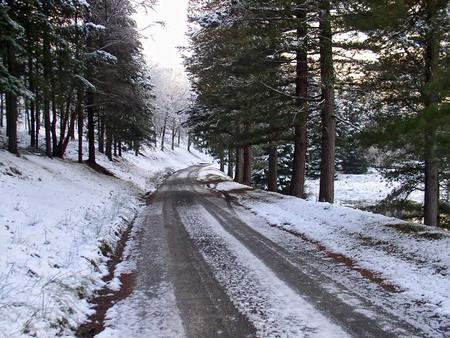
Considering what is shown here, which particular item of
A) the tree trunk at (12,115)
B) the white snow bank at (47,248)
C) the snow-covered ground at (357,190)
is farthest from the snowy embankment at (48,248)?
the snow-covered ground at (357,190)

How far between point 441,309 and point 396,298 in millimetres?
656

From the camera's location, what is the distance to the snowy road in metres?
5.09

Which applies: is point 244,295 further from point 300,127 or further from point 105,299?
point 300,127

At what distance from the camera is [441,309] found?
5.68m

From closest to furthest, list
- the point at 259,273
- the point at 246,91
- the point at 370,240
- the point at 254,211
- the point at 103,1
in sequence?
the point at 259,273 → the point at 370,240 → the point at 254,211 → the point at 246,91 → the point at 103,1

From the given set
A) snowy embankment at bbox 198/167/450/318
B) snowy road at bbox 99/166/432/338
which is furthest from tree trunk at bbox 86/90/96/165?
snowy road at bbox 99/166/432/338

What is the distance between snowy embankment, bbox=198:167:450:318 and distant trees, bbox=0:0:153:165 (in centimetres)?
951

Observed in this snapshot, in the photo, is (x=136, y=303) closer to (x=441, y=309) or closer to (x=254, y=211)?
(x=441, y=309)

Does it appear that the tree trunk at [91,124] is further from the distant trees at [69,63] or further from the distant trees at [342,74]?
the distant trees at [342,74]

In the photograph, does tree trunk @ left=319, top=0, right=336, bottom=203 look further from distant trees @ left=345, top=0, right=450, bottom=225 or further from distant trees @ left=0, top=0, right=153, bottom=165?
distant trees @ left=0, top=0, right=153, bottom=165

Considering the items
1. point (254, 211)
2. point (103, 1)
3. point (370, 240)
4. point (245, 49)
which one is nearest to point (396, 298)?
point (370, 240)

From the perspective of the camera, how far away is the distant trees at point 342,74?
31.6 feet

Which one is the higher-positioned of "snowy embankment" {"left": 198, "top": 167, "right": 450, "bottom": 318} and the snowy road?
"snowy embankment" {"left": 198, "top": 167, "right": 450, "bottom": 318}

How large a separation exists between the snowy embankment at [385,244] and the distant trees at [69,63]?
9.51 meters
